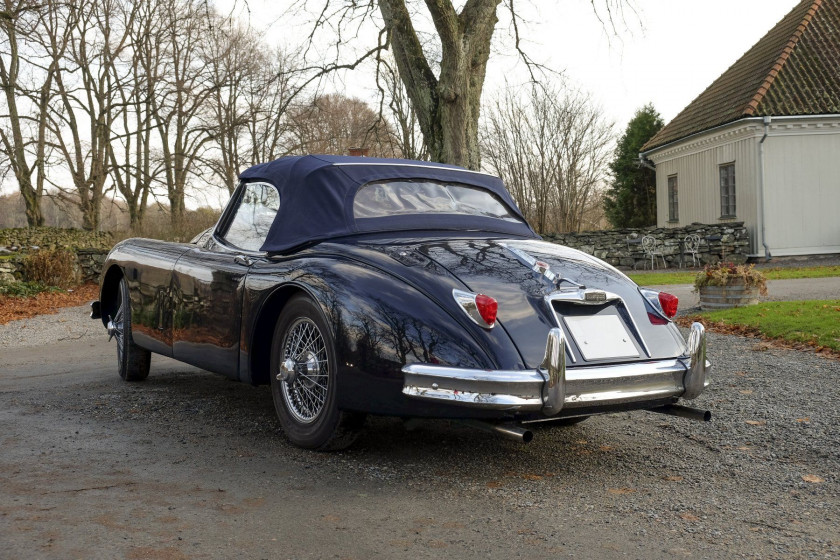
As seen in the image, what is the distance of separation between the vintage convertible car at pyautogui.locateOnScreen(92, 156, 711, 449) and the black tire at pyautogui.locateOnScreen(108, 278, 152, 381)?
3.27ft

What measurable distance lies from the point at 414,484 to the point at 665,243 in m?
21.1

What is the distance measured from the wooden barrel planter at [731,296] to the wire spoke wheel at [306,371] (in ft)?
27.7

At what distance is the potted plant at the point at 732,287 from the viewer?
435 inches

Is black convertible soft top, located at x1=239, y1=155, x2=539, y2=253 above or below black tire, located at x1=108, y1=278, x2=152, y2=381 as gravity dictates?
above

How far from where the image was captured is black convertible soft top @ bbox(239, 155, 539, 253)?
444 centimetres

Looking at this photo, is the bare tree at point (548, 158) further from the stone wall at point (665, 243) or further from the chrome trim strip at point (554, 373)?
the chrome trim strip at point (554, 373)

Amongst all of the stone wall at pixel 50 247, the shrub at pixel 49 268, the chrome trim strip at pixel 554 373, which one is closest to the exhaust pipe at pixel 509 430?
the chrome trim strip at pixel 554 373

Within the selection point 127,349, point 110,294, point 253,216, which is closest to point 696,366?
point 253,216

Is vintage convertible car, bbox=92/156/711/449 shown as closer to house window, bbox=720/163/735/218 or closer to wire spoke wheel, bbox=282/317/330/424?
wire spoke wheel, bbox=282/317/330/424

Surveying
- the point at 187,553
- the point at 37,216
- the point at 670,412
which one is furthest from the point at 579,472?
the point at 37,216

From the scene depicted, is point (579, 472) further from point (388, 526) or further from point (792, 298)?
point (792, 298)

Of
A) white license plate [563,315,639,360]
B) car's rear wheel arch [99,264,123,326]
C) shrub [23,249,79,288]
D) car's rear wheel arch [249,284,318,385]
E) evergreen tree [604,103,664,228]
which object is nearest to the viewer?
white license plate [563,315,639,360]

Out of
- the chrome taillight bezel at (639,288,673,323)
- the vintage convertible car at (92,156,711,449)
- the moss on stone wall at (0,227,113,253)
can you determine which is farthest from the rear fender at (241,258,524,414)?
the moss on stone wall at (0,227,113,253)

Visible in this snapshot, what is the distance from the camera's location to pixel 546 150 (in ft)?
109
